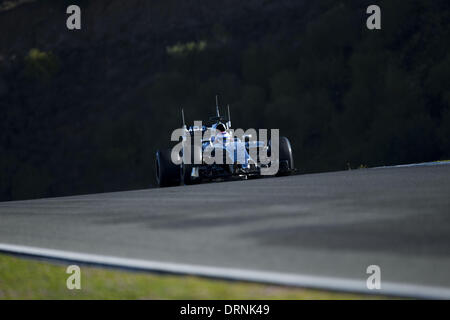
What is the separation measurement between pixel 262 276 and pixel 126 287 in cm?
90

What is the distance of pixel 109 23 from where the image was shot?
2968 inches

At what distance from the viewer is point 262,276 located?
16.6 ft

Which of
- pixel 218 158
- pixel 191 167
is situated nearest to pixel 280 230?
pixel 218 158

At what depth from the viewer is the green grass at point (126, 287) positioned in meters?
4.73

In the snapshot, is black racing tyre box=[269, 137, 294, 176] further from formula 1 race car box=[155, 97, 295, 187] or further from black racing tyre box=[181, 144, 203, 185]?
black racing tyre box=[181, 144, 203, 185]

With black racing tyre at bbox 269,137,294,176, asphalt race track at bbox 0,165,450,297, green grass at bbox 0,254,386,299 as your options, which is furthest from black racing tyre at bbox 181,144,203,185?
green grass at bbox 0,254,386,299

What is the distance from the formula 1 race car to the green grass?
472 inches

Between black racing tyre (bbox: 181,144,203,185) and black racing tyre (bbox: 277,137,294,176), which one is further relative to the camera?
black racing tyre (bbox: 277,137,294,176)

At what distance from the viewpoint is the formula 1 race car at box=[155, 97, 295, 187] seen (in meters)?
18.3

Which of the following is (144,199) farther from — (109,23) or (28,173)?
(109,23)

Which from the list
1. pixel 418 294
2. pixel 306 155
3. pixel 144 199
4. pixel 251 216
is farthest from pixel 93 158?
pixel 418 294

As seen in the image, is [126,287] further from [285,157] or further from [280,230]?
[285,157]

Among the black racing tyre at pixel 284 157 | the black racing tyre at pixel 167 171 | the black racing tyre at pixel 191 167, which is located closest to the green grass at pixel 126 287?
the black racing tyre at pixel 191 167

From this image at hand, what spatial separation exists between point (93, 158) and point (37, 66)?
14149 mm
